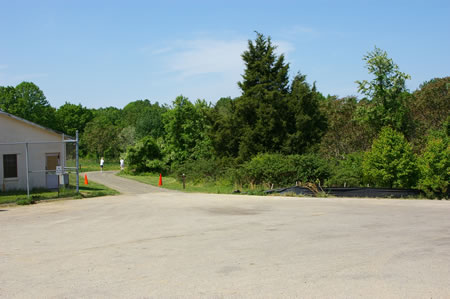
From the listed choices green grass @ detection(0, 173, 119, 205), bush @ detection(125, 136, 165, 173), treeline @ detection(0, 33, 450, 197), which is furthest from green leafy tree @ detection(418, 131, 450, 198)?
bush @ detection(125, 136, 165, 173)

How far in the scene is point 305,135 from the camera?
32719 millimetres

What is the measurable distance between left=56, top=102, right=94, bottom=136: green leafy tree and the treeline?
59.4 metres

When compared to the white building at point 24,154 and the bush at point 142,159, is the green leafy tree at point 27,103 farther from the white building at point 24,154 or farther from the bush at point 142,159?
the white building at point 24,154

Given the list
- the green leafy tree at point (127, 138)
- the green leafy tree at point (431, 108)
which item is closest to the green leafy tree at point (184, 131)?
the green leafy tree at point (431, 108)

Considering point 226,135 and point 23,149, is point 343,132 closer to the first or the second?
point 226,135

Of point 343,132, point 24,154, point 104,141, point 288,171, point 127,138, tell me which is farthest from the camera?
point 127,138

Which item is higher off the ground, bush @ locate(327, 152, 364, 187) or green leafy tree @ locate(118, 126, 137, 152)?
green leafy tree @ locate(118, 126, 137, 152)

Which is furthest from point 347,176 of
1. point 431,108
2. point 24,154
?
point 24,154

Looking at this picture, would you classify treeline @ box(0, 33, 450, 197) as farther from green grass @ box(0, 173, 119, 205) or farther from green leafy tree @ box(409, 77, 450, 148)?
green grass @ box(0, 173, 119, 205)

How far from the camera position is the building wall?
23016 mm

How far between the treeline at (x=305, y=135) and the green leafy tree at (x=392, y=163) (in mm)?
55

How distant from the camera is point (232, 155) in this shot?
35188 millimetres

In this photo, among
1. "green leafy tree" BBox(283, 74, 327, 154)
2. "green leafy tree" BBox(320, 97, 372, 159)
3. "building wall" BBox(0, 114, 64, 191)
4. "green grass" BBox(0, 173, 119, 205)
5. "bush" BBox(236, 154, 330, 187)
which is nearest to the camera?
"green grass" BBox(0, 173, 119, 205)

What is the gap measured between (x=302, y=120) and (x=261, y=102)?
3.71m
